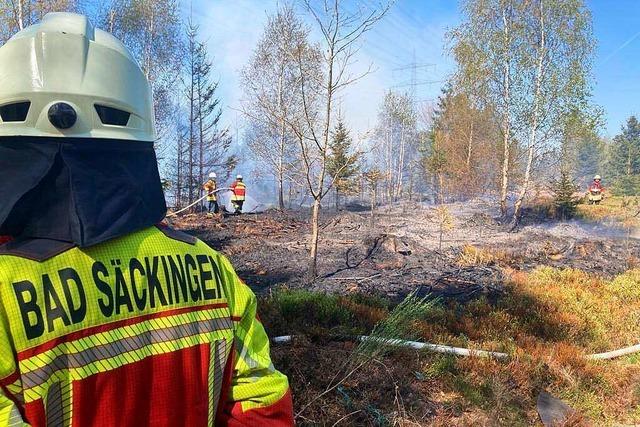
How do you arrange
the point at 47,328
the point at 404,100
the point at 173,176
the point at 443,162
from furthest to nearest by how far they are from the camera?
the point at 404,100 < the point at 443,162 < the point at 173,176 < the point at 47,328

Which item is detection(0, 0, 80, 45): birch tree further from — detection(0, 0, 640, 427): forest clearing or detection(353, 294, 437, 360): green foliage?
detection(353, 294, 437, 360): green foliage

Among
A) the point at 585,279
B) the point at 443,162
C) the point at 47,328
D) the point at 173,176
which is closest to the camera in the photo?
the point at 47,328

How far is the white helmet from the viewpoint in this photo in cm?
94

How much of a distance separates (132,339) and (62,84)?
619 millimetres

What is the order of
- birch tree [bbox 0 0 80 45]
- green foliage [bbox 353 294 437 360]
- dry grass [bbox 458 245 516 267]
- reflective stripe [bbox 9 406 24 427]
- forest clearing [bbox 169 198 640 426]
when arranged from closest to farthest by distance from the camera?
1. reflective stripe [bbox 9 406 24 427]
2. forest clearing [bbox 169 198 640 426]
3. green foliage [bbox 353 294 437 360]
4. dry grass [bbox 458 245 516 267]
5. birch tree [bbox 0 0 80 45]

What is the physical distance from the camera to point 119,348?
87 centimetres

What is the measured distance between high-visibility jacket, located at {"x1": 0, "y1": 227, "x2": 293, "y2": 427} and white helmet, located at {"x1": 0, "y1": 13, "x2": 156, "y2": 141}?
0.28 metres

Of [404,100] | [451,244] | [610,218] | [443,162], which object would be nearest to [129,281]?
[451,244]

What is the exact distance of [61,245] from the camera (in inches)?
32.4

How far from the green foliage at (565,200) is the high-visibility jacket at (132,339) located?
2079cm

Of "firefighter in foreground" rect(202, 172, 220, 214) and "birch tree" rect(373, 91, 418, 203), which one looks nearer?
"firefighter in foreground" rect(202, 172, 220, 214)

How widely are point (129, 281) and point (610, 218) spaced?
21.8 metres

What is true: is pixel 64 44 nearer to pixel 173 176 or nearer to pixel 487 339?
pixel 487 339

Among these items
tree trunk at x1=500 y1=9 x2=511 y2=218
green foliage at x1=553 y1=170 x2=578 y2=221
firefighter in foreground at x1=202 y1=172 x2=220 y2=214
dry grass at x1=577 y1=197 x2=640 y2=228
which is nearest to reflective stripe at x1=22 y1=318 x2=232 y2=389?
firefighter in foreground at x1=202 y1=172 x2=220 y2=214
